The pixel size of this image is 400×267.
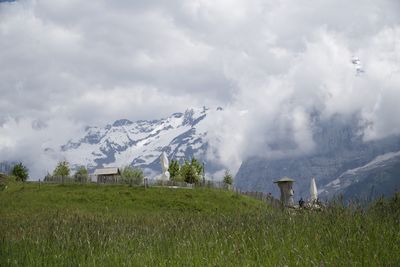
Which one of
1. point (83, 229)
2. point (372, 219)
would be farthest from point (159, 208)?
point (372, 219)

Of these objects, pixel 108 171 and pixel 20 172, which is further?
pixel 20 172

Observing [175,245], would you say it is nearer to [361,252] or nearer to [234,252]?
[234,252]

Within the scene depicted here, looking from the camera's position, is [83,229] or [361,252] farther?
[83,229]

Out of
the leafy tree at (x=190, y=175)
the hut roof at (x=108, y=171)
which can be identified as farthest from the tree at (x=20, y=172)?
the leafy tree at (x=190, y=175)

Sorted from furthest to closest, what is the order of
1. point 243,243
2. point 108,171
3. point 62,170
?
point 62,170, point 108,171, point 243,243

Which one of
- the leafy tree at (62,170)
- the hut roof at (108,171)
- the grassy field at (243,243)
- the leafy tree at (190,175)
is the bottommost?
the grassy field at (243,243)

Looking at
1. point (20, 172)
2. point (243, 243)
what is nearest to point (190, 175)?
point (20, 172)

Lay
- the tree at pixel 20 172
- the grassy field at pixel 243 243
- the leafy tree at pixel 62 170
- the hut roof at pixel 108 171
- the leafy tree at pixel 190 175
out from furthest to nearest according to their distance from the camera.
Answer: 1. the leafy tree at pixel 62 170
2. the tree at pixel 20 172
3. the hut roof at pixel 108 171
4. the leafy tree at pixel 190 175
5. the grassy field at pixel 243 243

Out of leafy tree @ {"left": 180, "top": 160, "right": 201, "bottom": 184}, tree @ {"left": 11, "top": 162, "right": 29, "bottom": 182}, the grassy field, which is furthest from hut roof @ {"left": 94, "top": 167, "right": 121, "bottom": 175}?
the grassy field

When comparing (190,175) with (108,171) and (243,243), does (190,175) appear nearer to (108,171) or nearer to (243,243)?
(108,171)

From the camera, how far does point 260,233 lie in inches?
374

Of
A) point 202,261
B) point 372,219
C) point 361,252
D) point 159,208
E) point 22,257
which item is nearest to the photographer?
point 361,252

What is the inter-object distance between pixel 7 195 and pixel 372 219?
45388mm

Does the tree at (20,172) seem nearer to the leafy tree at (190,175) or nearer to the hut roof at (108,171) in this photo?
the hut roof at (108,171)
